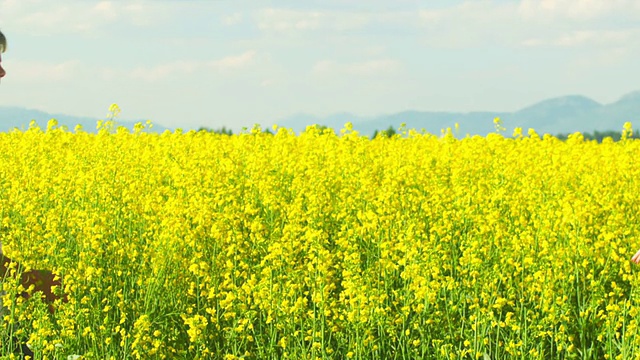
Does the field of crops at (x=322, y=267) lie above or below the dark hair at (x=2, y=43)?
below

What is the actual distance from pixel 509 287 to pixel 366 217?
3.50ft

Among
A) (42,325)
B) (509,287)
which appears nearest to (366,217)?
(509,287)

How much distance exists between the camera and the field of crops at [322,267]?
174 inches

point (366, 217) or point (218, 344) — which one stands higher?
point (366, 217)

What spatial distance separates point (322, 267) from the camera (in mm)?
4301

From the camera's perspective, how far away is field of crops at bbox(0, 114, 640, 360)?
174 inches

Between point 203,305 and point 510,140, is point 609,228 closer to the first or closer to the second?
point 203,305

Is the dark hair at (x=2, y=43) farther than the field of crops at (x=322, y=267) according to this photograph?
No

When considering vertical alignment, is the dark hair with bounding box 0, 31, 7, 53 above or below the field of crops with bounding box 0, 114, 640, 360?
above

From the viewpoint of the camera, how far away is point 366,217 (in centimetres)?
539

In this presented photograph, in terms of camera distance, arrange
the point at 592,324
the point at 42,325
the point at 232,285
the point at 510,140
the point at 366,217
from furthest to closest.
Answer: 1. the point at 510,140
2. the point at 366,217
3. the point at 592,324
4. the point at 232,285
5. the point at 42,325

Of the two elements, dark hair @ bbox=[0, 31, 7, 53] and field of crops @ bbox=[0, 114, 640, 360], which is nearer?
dark hair @ bbox=[0, 31, 7, 53]

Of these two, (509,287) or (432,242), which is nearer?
(509,287)

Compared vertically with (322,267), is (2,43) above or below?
above
